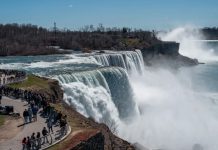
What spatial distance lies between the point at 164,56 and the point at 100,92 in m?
77.6

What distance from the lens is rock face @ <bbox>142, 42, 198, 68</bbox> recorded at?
11226 cm

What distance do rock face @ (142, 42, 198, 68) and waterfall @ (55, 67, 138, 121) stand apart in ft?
178

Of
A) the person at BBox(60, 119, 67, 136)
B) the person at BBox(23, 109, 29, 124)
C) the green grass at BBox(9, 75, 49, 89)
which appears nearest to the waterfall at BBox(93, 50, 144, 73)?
the green grass at BBox(9, 75, 49, 89)

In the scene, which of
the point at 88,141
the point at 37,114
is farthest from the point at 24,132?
the point at 37,114

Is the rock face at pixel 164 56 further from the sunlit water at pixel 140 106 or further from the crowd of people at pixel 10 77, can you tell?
the crowd of people at pixel 10 77

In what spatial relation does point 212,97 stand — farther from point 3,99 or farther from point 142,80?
point 3,99

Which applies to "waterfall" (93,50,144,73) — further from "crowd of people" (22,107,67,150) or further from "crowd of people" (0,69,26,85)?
"crowd of people" (22,107,67,150)

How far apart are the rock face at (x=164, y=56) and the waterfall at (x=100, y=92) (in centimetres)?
5418

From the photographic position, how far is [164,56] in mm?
120500

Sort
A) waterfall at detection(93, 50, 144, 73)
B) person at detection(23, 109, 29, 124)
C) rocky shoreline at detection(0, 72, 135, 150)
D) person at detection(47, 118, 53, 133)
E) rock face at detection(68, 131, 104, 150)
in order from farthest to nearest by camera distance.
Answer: waterfall at detection(93, 50, 144, 73)
person at detection(23, 109, 29, 124)
person at detection(47, 118, 53, 133)
rocky shoreline at detection(0, 72, 135, 150)
rock face at detection(68, 131, 104, 150)

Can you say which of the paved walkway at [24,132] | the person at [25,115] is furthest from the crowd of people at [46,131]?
the person at [25,115]

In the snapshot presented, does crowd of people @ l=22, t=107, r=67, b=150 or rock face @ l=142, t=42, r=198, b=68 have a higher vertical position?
crowd of people @ l=22, t=107, r=67, b=150

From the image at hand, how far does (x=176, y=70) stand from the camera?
4417 inches

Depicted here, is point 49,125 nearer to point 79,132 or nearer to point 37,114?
point 79,132
